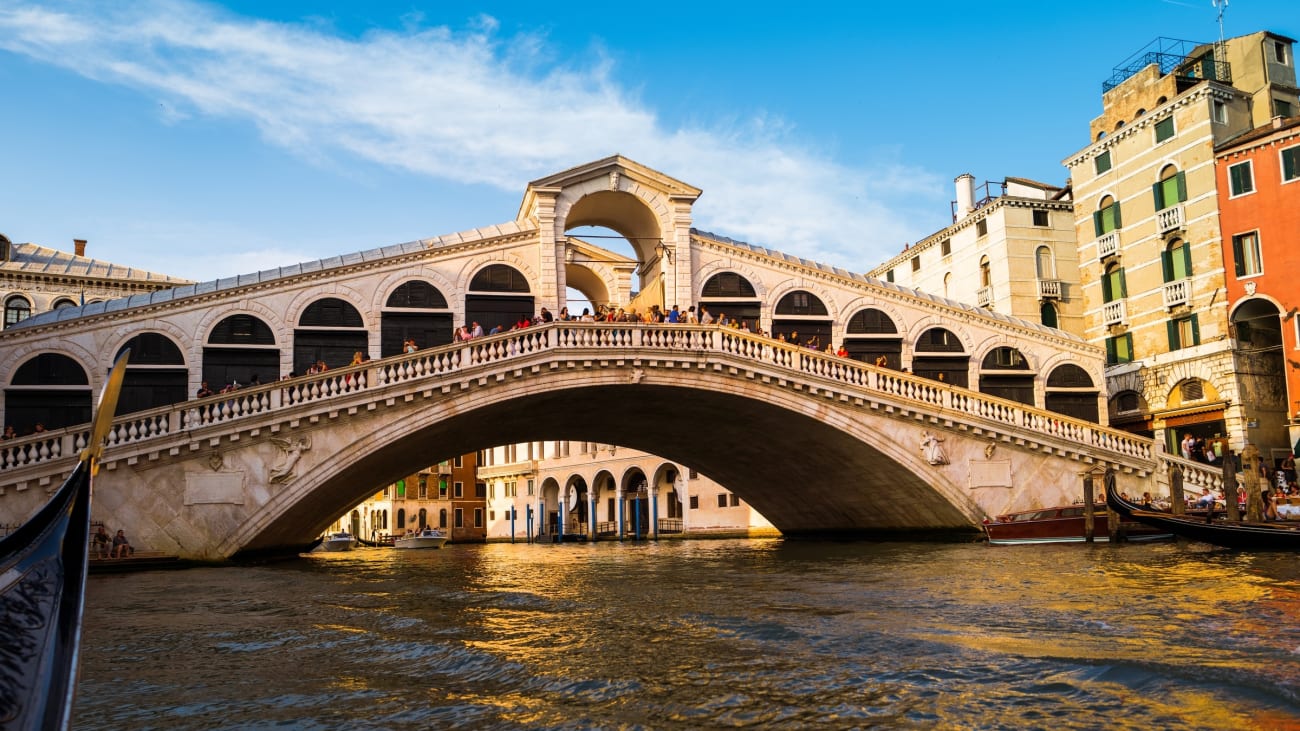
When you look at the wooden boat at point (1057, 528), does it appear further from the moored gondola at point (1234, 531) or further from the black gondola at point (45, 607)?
the black gondola at point (45, 607)

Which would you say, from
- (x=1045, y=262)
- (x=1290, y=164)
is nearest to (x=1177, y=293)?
(x=1290, y=164)

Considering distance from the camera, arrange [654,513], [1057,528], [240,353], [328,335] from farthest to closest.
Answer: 1. [654,513]
2. [328,335]
3. [240,353]
4. [1057,528]

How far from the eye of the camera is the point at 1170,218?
26.9 m

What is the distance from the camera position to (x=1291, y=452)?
2547cm

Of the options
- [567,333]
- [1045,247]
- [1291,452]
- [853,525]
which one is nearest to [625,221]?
[567,333]

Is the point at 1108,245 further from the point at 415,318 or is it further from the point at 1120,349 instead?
the point at 415,318

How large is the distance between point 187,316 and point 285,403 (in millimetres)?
4409

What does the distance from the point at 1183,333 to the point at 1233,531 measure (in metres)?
12.0

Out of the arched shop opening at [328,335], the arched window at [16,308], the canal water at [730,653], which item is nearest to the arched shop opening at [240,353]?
the arched shop opening at [328,335]

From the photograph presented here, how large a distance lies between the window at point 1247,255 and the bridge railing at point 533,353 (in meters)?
5.85

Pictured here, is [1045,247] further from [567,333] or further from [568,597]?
[568,597]

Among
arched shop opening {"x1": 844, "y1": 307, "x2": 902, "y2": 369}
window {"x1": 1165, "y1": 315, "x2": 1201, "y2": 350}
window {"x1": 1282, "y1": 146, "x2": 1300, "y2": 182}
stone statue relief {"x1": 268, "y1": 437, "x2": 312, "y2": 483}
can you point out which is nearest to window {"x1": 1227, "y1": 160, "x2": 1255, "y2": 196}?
window {"x1": 1282, "y1": 146, "x2": 1300, "y2": 182}

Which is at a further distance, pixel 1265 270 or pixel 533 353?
pixel 1265 270

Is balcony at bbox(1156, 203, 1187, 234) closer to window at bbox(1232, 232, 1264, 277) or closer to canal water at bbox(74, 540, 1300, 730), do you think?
window at bbox(1232, 232, 1264, 277)
